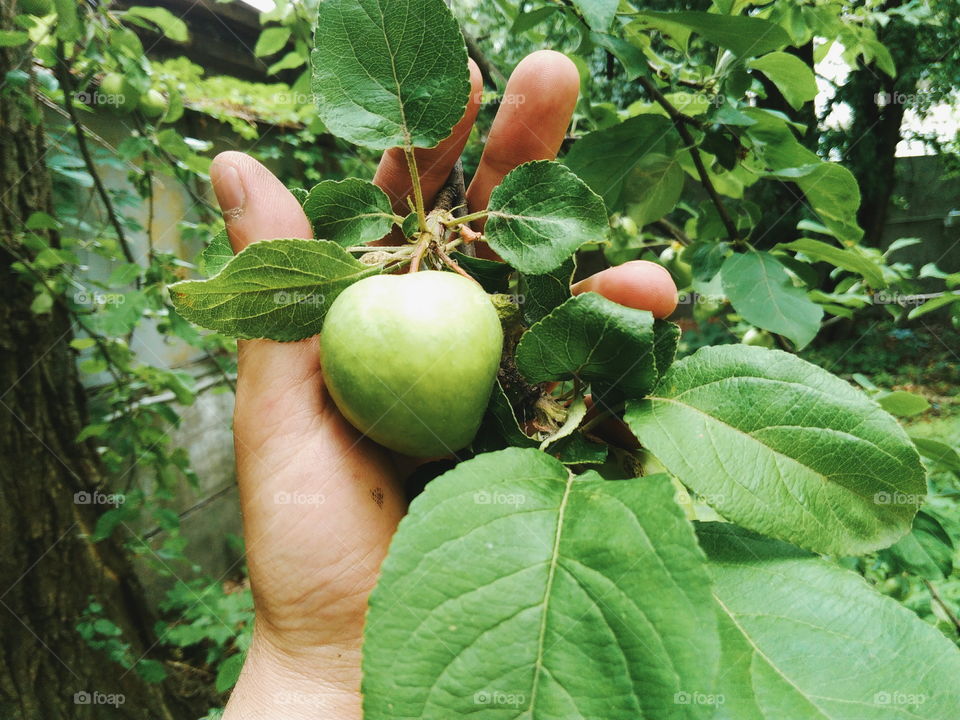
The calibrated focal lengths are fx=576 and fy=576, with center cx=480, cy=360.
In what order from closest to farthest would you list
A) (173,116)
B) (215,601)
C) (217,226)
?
(173,116), (217,226), (215,601)

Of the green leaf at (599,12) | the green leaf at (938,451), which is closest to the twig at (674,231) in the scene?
the green leaf at (938,451)

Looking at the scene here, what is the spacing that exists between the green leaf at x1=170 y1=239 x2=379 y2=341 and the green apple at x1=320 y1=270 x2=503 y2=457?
5cm

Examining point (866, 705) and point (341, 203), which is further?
point (341, 203)

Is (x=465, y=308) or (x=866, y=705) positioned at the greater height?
(x=465, y=308)

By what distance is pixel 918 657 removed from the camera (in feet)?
1.64

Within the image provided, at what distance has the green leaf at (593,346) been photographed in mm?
569

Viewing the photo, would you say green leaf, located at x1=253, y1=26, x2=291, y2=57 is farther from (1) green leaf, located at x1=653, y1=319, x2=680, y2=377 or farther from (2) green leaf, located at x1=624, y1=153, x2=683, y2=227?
(1) green leaf, located at x1=653, y1=319, x2=680, y2=377

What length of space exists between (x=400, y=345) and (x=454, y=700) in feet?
0.99

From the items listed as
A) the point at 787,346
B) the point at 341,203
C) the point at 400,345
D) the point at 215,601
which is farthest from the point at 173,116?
the point at 215,601

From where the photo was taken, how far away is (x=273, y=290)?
2.06ft

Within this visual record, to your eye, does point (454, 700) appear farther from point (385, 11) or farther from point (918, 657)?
Answer: point (385, 11)

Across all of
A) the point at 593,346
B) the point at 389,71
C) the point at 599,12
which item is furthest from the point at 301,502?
the point at 599,12

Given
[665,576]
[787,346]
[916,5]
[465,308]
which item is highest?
[916,5]

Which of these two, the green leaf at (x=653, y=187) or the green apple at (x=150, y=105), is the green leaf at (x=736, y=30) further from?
the green apple at (x=150, y=105)
